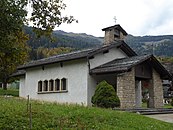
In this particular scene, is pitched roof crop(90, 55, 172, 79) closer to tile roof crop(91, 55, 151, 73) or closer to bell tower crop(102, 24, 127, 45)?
tile roof crop(91, 55, 151, 73)

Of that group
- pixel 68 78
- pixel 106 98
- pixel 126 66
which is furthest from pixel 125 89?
pixel 68 78

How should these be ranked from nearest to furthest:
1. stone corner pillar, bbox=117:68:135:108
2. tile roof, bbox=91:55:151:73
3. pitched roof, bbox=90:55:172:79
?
tile roof, bbox=91:55:151:73 → pitched roof, bbox=90:55:172:79 → stone corner pillar, bbox=117:68:135:108

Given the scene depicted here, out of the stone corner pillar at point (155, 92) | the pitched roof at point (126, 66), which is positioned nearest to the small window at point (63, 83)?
the pitched roof at point (126, 66)

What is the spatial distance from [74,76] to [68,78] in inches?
31.0

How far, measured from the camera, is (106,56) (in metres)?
24.2

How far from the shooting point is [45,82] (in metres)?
27.2

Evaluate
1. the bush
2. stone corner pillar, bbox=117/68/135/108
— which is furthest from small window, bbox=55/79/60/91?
the bush

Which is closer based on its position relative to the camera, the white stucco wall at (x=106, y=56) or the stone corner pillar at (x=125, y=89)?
the stone corner pillar at (x=125, y=89)

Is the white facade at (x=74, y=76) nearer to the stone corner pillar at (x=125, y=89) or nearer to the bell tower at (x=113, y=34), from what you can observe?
the bell tower at (x=113, y=34)

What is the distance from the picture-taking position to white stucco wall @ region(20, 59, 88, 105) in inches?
905

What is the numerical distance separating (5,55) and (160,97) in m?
17.3

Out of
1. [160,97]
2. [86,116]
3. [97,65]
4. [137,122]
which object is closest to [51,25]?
[86,116]

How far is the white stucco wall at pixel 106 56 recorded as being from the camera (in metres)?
23.2

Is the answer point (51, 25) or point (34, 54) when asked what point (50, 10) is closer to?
point (51, 25)
